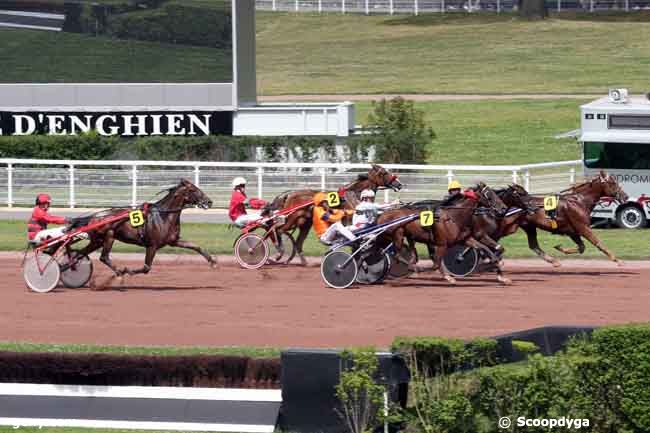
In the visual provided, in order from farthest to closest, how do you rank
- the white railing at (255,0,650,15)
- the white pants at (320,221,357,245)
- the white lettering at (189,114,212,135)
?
1. the white railing at (255,0,650,15)
2. the white lettering at (189,114,212,135)
3. the white pants at (320,221,357,245)

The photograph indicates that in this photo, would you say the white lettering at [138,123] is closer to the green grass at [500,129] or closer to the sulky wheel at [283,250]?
the green grass at [500,129]

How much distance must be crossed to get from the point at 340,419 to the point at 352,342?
13.2 ft

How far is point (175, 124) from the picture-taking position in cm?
3092

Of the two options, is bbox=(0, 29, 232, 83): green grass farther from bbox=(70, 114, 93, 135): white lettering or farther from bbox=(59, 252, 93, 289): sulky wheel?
bbox=(59, 252, 93, 289): sulky wheel

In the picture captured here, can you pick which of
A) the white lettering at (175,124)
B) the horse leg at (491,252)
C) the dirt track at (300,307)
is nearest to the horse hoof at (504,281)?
the horse leg at (491,252)

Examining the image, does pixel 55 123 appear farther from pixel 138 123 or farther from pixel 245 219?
pixel 245 219

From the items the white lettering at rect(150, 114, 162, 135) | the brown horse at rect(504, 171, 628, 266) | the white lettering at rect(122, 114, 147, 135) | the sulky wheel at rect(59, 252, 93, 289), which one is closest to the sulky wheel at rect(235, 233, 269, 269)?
the sulky wheel at rect(59, 252, 93, 289)

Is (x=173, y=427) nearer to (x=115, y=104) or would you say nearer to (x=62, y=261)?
(x=62, y=261)

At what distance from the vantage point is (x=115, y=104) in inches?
1219

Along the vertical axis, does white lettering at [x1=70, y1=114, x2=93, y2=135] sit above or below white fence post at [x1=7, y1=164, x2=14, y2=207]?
above

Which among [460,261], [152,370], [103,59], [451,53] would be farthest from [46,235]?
[451,53]

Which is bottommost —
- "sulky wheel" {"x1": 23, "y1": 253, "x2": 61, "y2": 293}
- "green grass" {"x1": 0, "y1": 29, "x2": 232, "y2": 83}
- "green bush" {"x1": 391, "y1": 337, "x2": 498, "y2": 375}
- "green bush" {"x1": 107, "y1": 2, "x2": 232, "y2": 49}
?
"green bush" {"x1": 391, "y1": 337, "x2": 498, "y2": 375}

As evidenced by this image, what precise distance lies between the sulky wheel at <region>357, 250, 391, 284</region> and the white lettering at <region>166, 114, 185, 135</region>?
13568mm

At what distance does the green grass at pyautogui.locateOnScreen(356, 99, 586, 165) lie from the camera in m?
36.0
